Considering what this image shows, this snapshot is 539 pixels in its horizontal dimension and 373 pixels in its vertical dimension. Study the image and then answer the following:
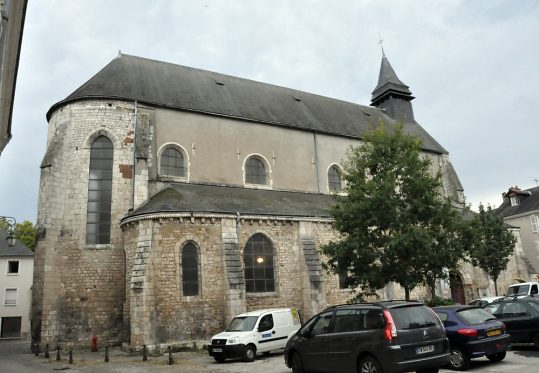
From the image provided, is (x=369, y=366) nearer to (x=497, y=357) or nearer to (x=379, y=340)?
(x=379, y=340)

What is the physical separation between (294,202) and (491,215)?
1156cm

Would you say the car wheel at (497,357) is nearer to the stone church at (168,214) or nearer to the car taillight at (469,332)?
the car taillight at (469,332)

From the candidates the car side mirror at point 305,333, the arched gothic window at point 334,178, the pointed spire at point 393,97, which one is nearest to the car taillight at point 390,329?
the car side mirror at point 305,333

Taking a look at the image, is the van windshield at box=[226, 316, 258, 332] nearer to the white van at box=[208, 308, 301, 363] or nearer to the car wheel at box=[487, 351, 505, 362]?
the white van at box=[208, 308, 301, 363]

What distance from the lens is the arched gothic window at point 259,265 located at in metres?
17.1

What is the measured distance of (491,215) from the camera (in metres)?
23.7

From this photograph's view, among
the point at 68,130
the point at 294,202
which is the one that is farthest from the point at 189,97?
the point at 294,202

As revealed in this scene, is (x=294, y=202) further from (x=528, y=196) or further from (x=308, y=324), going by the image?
(x=528, y=196)

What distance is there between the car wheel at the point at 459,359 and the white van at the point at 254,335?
557cm

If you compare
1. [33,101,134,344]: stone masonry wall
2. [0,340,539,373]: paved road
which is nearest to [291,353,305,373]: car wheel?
[0,340,539,373]: paved road

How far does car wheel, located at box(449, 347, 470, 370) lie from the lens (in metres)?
8.60

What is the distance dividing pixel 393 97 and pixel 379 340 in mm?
26816

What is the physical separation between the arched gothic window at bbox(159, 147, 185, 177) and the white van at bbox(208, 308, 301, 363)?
→ 8.11m

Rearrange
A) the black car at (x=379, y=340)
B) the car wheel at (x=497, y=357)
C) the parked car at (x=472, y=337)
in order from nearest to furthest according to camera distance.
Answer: the black car at (x=379, y=340)
the parked car at (x=472, y=337)
the car wheel at (x=497, y=357)
